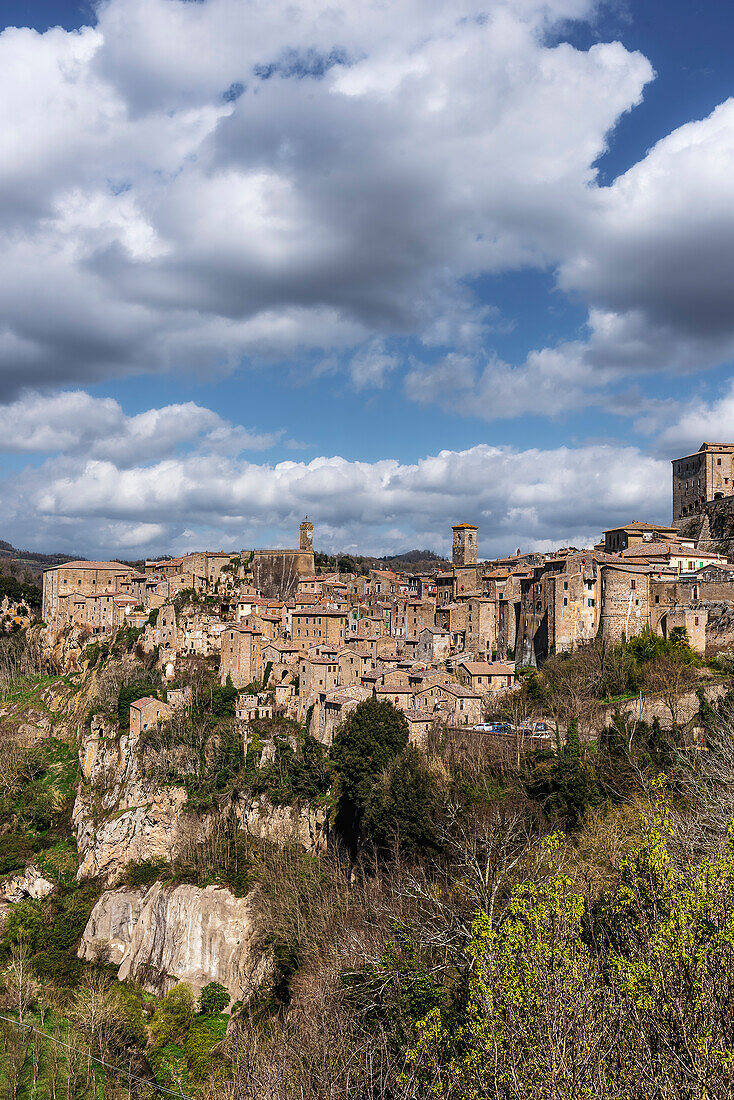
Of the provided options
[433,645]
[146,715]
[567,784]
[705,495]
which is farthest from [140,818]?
[705,495]

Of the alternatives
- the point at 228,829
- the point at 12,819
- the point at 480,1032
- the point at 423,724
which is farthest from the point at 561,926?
the point at 12,819

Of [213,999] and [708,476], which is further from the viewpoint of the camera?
[708,476]

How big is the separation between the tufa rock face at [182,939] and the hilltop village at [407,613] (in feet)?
38.9

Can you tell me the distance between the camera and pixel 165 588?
246 feet

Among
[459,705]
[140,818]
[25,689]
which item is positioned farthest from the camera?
[25,689]

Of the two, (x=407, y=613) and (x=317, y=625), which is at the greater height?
(x=407, y=613)

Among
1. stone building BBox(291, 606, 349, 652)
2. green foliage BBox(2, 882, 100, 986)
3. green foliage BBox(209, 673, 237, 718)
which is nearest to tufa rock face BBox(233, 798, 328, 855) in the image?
green foliage BBox(209, 673, 237, 718)

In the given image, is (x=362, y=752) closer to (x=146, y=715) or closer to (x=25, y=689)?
→ (x=146, y=715)

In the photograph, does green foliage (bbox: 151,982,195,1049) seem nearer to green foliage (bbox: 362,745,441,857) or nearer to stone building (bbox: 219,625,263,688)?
green foliage (bbox: 362,745,441,857)

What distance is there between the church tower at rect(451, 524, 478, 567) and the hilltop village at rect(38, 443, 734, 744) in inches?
6.6

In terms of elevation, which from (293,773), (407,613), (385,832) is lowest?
(385,832)

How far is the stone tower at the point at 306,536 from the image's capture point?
281 feet

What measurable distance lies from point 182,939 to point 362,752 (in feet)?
51.2

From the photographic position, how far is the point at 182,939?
43.4m
